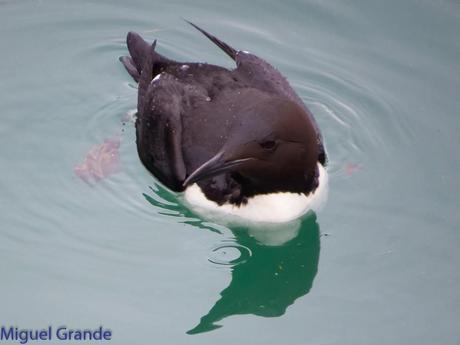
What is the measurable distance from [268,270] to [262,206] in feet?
1.29

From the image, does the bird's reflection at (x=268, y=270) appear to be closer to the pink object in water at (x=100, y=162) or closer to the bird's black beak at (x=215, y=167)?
the pink object in water at (x=100, y=162)

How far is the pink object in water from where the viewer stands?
618cm

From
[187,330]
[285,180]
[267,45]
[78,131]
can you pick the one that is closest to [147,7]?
[267,45]

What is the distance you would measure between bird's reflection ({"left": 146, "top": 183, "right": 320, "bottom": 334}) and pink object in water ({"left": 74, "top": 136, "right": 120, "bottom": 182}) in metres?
0.38

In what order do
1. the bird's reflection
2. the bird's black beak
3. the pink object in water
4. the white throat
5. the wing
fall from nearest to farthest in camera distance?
the bird's black beak, the bird's reflection, the white throat, the wing, the pink object in water

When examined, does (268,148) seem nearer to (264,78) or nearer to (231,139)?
(231,139)

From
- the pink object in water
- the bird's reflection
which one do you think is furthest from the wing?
the pink object in water

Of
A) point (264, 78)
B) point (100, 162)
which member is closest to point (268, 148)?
point (264, 78)

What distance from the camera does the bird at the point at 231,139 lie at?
5.21m

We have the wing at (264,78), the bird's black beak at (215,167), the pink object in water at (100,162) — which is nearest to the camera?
the bird's black beak at (215,167)

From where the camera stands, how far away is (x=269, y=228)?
5.88 m

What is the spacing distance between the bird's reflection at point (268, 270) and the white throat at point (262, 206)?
0.46 feet

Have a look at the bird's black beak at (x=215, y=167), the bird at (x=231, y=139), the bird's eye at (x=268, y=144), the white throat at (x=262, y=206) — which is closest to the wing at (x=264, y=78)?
the bird at (x=231, y=139)

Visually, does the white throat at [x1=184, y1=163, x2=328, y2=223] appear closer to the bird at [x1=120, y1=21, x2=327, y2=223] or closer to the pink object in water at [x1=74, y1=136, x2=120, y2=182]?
the bird at [x1=120, y1=21, x2=327, y2=223]
